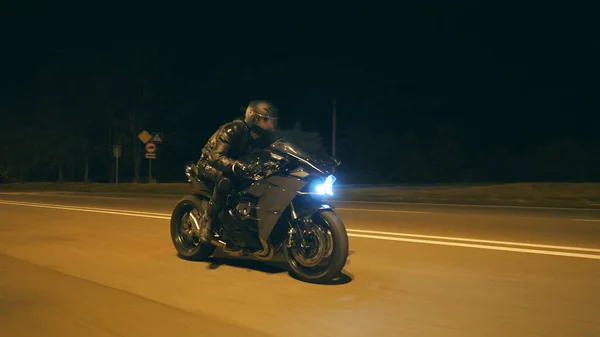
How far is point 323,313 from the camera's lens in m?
5.79

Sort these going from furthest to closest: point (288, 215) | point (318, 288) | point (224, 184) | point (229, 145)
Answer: point (229, 145) < point (224, 184) < point (288, 215) < point (318, 288)

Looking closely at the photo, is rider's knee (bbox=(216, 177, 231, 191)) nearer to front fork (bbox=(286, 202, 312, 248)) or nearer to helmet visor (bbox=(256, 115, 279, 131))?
helmet visor (bbox=(256, 115, 279, 131))

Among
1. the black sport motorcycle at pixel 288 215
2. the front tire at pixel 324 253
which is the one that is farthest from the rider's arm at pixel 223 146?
the front tire at pixel 324 253

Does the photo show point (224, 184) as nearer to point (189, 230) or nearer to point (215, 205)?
point (215, 205)

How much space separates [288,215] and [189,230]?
2127 millimetres

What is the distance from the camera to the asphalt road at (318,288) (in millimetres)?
5426

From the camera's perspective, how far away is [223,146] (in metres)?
7.70

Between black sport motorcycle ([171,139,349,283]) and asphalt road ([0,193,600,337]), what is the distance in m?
0.30

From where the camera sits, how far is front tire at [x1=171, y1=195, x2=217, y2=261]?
852 cm

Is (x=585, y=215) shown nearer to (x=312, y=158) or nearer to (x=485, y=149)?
(x=312, y=158)

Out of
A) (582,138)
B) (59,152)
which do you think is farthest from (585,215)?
(59,152)

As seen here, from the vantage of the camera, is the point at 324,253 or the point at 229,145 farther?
the point at 229,145

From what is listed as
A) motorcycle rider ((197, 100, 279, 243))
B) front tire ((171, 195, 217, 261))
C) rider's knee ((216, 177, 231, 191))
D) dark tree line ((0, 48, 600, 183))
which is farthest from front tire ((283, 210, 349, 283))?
dark tree line ((0, 48, 600, 183))

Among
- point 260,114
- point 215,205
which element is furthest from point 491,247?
point 215,205
